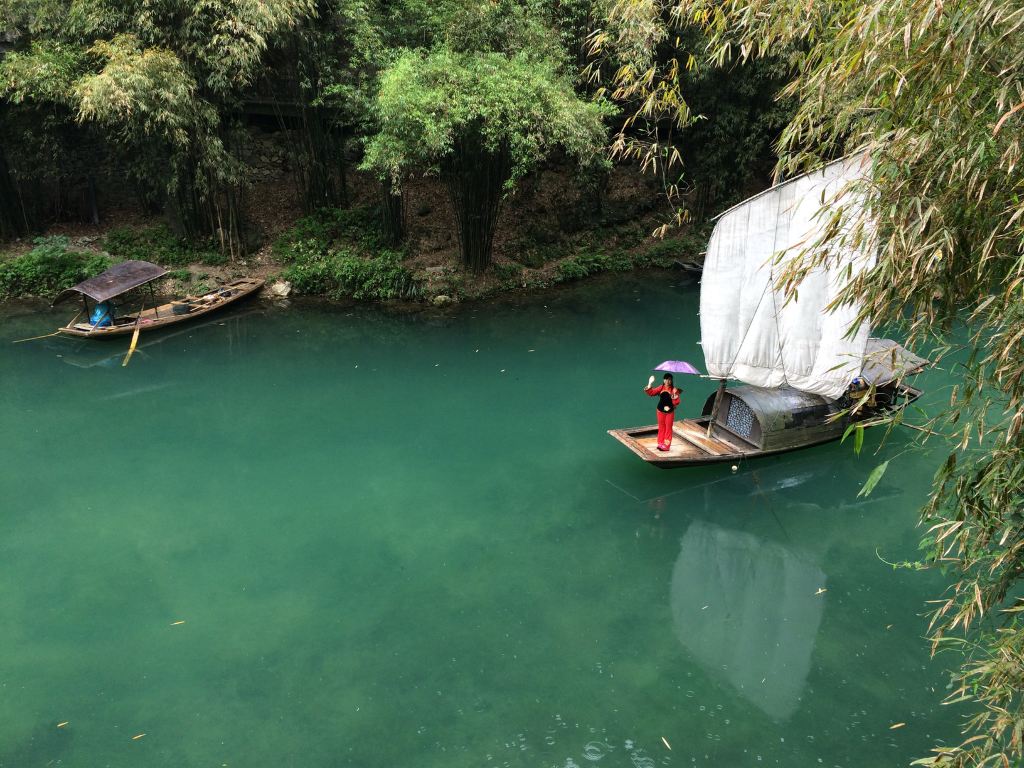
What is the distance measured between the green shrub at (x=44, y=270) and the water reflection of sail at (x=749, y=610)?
424 inches

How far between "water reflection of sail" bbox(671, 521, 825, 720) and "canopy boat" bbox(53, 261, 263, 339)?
8.18m

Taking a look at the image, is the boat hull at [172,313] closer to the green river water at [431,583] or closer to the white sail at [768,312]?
the green river water at [431,583]

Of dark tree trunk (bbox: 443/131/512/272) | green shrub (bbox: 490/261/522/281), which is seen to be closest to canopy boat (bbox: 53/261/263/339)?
dark tree trunk (bbox: 443/131/512/272)

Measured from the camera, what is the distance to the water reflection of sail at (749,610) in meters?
5.00

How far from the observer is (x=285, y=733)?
450cm

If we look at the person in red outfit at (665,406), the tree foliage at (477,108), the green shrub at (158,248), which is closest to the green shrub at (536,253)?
the tree foliage at (477,108)

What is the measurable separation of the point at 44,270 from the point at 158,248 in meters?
1.81

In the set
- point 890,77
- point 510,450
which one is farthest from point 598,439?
point 890,77

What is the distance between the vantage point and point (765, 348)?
23.2ft

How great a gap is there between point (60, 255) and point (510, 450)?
8.97 metres

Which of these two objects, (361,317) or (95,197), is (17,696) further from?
(95,197)

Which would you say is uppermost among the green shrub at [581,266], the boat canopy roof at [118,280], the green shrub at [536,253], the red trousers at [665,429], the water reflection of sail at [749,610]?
the boat canopy roof at [118,280]

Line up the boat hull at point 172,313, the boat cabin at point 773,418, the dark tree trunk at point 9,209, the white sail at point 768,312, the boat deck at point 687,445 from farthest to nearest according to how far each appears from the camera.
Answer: the dark tree trunk at point 9,209
the boat hull at point 172,313
the boat cabin at point 773,418
the boat deck at point 687,445
the white sail at point 768,312

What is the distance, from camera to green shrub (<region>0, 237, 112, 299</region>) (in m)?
11.9
